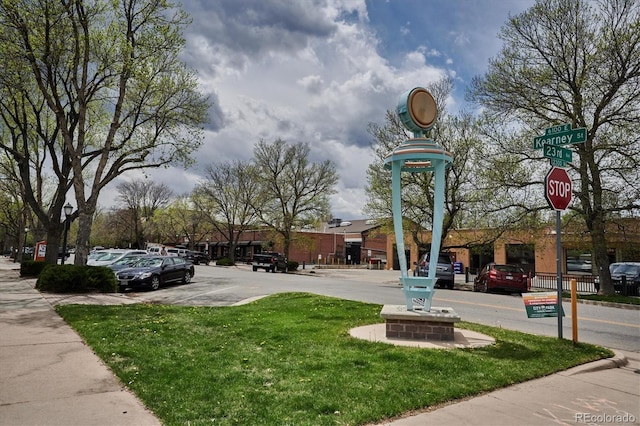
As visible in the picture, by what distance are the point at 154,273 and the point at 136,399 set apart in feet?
49.2

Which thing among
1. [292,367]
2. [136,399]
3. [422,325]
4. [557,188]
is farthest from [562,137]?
[136,399]

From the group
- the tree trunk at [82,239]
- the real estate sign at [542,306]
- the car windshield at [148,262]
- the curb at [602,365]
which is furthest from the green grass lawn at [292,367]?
the car windshield at [148,262]

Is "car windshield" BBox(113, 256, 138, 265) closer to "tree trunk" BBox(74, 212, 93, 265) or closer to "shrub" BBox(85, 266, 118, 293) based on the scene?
"tree trunk" BBox(74, 212, 93, 265)

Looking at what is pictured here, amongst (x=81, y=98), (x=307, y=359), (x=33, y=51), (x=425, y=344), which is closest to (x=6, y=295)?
(x=81, y=98)

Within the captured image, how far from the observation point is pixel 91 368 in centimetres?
566

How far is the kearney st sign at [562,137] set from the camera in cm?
760

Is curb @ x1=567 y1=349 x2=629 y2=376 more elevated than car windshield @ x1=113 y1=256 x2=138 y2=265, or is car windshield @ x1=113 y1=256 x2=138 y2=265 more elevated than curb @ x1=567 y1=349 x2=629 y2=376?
car windshield @ x1=113 y1=256 x2=138 y2=265

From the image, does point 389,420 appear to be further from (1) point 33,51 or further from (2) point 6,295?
(1) point 33,51

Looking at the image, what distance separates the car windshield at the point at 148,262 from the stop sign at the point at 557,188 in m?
16.6

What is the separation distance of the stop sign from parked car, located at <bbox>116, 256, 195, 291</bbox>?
15.8 m

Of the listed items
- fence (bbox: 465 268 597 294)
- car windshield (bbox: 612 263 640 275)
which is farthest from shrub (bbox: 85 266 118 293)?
car windshield (bbox: 612 263 640 275)

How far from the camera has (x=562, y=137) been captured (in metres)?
7.67

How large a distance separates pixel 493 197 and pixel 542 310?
16.3 m

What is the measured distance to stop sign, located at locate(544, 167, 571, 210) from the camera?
286 inches
